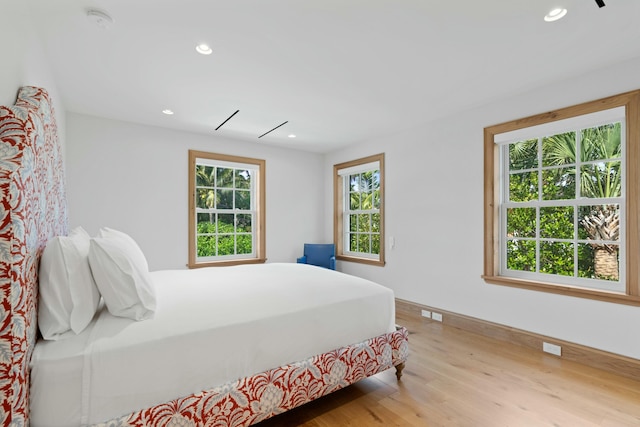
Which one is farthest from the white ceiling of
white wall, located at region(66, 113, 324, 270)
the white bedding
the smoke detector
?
the white bedding

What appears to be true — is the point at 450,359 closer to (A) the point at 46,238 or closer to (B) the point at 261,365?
(B) the point at 261,365

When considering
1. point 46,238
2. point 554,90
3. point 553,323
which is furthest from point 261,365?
point 554,90

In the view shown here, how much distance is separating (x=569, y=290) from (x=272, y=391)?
2699 millimetres

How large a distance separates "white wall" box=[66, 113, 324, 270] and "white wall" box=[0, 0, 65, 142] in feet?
5.24

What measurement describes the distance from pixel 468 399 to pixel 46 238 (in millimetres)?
2730

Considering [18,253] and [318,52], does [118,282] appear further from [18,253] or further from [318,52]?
[318,52]

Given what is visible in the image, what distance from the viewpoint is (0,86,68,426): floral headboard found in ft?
3.44

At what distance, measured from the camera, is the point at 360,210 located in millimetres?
5082

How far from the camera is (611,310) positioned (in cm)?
252

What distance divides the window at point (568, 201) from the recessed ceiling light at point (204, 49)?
284 cm

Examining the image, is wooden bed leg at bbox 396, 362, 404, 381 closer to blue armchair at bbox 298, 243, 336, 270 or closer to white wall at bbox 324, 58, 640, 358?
white wall at bbox 324, 58, 640, 358

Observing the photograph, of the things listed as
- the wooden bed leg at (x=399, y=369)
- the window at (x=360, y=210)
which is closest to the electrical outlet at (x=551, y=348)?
the wooden bed leg at (x=399, y=369)

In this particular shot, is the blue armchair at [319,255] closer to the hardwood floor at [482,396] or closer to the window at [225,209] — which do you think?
the window at [225,209]

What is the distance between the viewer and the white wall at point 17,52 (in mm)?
1423
